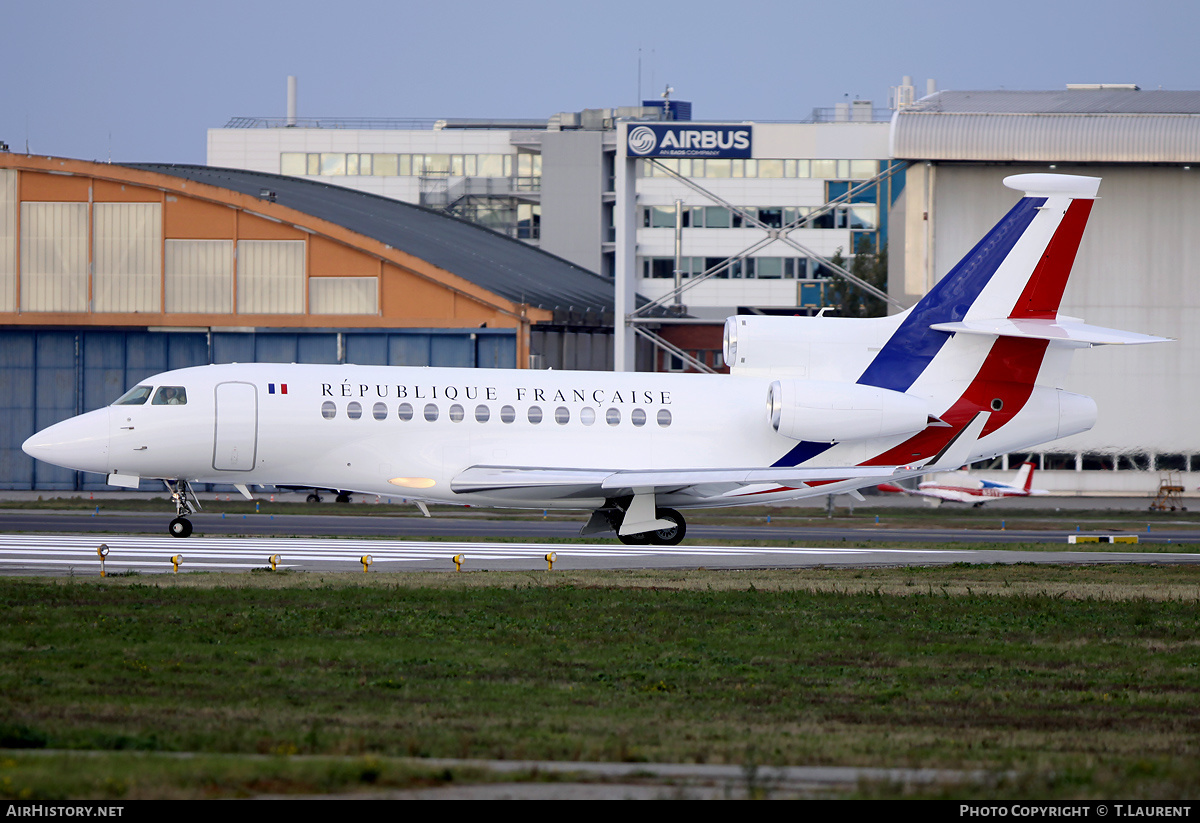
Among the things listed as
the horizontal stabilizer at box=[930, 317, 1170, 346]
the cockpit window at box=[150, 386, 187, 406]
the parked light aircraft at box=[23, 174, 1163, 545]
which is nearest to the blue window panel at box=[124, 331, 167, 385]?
the parked light aircraft at box=[23, 174, 1163, 545]

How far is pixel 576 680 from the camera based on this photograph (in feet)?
39.8

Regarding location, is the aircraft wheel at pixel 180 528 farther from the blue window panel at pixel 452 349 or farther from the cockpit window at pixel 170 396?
the blue window panel at pixel 452 349

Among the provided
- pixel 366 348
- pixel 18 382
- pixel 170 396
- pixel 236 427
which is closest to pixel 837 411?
pixel 236 427

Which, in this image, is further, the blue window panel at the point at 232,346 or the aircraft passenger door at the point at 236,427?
the blue window panel at the point at 232,346

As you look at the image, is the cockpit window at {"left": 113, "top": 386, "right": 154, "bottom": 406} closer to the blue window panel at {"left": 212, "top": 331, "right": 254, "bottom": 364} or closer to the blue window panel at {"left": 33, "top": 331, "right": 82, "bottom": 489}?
the blue window panel at {"left": 212, "top": 331, "right": 254, "bottom": 364}

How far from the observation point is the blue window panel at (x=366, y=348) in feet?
162

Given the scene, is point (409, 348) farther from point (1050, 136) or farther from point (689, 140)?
point (1050, 136)

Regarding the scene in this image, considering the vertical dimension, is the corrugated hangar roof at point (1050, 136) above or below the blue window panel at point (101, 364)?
above

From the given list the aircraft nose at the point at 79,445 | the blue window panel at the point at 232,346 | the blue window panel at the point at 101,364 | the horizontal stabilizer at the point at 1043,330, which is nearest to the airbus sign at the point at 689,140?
the blue window panel at the point at 232,346

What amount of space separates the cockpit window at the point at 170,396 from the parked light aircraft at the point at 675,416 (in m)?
0.04

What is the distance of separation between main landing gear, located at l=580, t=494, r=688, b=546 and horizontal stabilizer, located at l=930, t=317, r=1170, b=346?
682 centimetres

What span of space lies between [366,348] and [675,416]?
25.1 metres

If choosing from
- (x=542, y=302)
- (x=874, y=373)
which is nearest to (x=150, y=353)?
Answer: (x=542, y=302)

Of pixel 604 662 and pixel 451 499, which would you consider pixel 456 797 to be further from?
pixel 451 499
